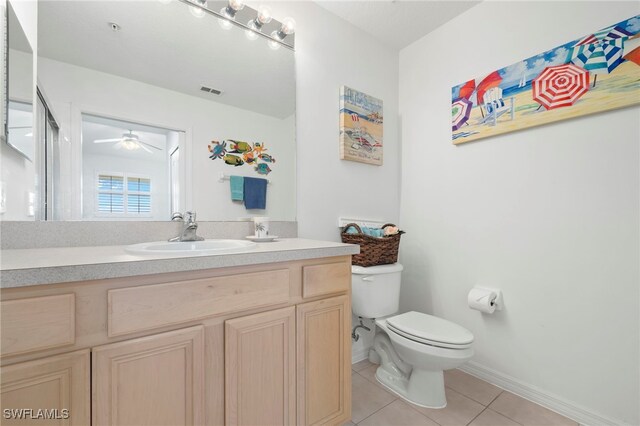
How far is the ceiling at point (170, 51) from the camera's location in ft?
3.78

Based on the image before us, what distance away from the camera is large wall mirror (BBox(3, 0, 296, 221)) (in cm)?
114

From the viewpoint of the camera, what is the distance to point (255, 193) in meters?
1.60

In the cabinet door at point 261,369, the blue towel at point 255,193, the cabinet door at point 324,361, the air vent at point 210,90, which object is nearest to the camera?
the cabinet door at point 261,369

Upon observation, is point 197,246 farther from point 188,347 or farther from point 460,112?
point 460,112

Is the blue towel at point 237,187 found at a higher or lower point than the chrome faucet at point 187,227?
higher

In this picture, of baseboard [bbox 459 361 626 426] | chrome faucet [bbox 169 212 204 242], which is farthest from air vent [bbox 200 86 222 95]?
baseboard [bbox 459 361 626 426]

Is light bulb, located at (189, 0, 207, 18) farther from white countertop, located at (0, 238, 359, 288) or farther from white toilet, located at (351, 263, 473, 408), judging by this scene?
white toilet, located at (351, 263, 473, 408)

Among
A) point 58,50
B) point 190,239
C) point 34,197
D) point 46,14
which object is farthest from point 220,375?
point 46,14

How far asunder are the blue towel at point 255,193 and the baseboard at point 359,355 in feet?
4.00

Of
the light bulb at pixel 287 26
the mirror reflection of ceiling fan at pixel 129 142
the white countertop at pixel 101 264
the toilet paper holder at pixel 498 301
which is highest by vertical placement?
the light bulb at pixel 287 26

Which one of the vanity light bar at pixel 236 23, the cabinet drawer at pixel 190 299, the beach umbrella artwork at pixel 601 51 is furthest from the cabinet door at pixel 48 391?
the beach umbrella artwork at pixel 601 51

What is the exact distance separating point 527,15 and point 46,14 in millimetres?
2361

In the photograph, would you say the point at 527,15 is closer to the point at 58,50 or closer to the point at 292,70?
the point at 292,70

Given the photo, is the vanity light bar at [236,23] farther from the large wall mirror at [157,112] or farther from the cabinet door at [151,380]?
the cabinet door at [151,380]
